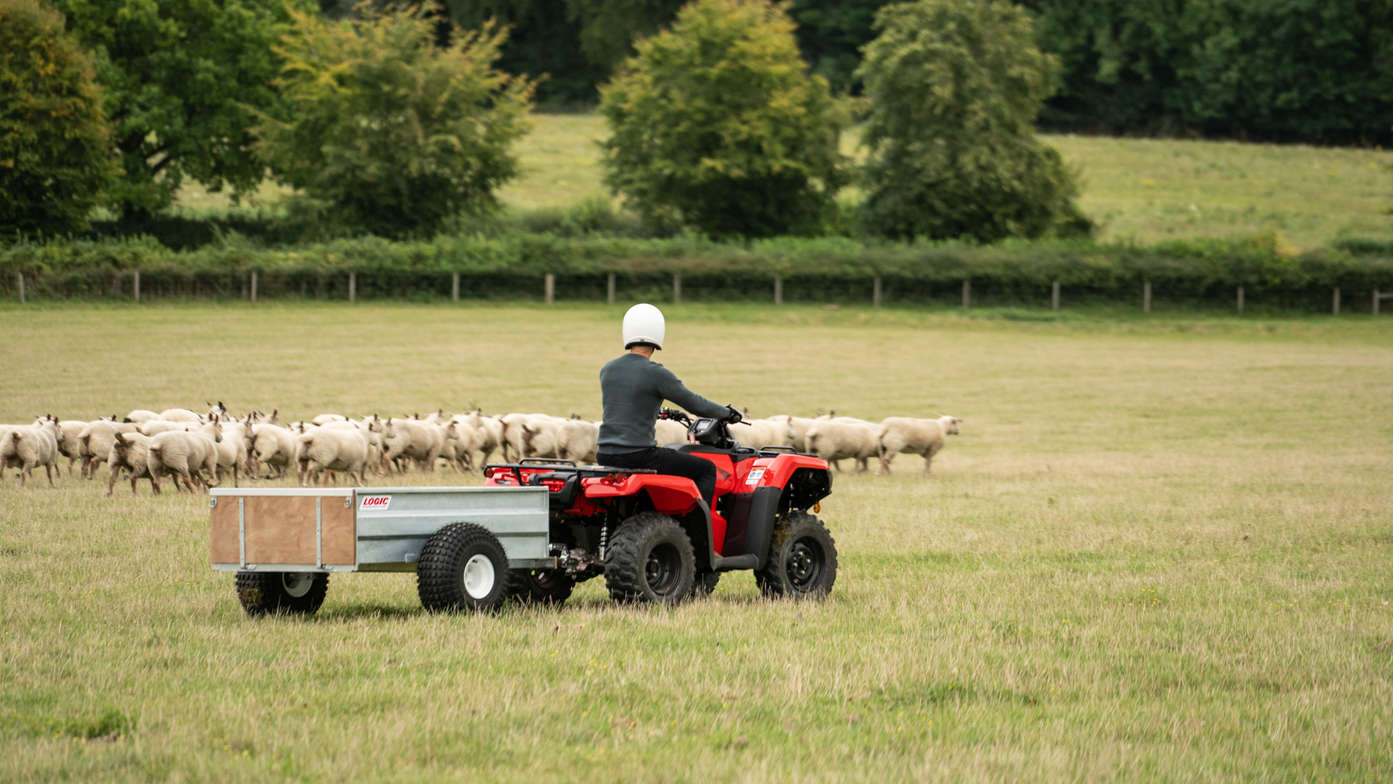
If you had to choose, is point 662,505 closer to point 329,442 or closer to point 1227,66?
point 329,442

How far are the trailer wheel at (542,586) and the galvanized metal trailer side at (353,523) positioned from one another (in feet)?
2.01

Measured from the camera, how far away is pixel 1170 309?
52.9 m

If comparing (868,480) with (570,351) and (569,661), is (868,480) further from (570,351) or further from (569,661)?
(570,351)

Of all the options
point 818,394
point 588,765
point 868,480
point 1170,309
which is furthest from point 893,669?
point 1170,309

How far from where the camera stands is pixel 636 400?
1039 centimetres

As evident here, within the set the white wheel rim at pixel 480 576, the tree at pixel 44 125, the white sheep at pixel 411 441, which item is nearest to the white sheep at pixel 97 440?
the white sheep at pixel 411 441

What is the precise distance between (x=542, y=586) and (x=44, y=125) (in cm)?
4540

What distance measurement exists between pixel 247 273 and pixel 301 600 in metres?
39.3

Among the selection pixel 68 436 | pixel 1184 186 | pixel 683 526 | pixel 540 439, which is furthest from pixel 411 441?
pixel 1184 186

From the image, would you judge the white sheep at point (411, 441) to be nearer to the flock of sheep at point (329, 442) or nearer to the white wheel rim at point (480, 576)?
the flock of sheep at point (329, 442)

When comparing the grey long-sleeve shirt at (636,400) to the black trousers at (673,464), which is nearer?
the grey long-sleeve shirt at (636,400)

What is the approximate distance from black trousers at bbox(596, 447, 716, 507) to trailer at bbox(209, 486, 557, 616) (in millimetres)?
597

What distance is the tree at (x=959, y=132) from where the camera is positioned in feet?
204

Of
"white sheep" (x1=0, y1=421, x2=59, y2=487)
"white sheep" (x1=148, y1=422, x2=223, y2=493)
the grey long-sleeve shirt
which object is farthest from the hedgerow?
the grey long-sleeve shirt
